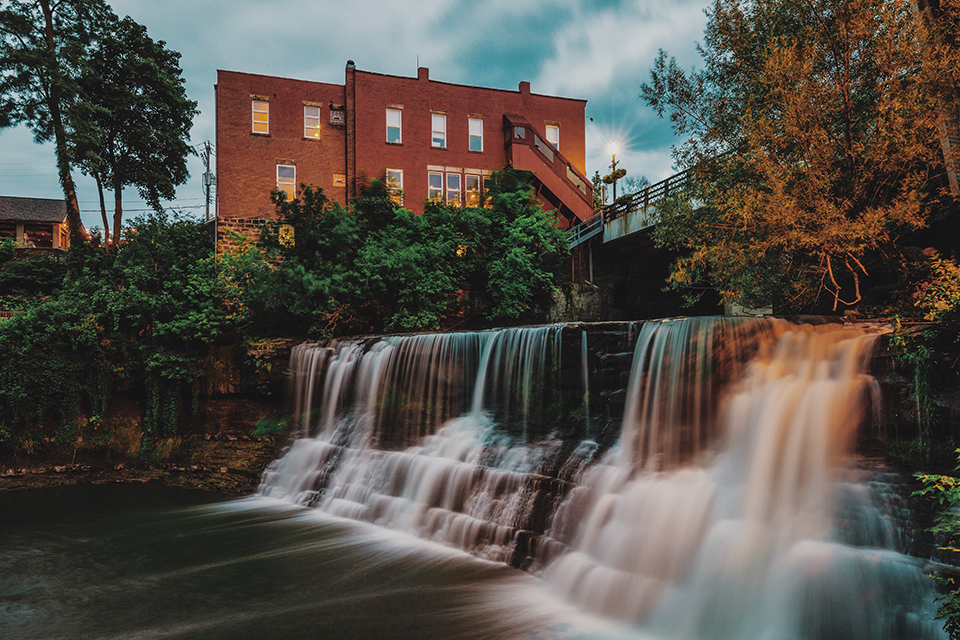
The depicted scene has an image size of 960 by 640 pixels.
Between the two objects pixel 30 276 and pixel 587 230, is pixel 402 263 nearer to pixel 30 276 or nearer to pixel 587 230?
pixel 587 230

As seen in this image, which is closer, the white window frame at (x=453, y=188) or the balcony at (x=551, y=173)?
the balcony at (x=551, y=173)

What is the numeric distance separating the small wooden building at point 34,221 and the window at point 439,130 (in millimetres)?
26871

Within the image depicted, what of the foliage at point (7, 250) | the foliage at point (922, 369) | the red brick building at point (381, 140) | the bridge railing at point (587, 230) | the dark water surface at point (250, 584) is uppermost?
the red brick building at point (381, 140)

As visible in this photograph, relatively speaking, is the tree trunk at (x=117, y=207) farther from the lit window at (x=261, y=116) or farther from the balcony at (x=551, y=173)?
the balcony at (x=551, y=173)

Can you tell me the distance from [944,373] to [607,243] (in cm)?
1776

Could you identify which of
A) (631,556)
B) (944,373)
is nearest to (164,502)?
(631,556)

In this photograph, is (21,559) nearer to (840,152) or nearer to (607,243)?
(840,152)

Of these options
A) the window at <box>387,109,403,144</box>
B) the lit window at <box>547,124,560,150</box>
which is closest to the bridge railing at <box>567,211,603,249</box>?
the lit window at <box>547,124,560,150</box>

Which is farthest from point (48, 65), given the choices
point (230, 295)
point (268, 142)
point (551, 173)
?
point (551, 173)

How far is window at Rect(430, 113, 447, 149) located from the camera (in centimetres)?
2970

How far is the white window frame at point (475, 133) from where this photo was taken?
3008cm

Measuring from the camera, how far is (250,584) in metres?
7.97

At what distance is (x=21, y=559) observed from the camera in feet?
30.1

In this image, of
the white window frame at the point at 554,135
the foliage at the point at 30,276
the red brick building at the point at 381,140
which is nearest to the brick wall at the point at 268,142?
the red brick building at the point at 381,140
